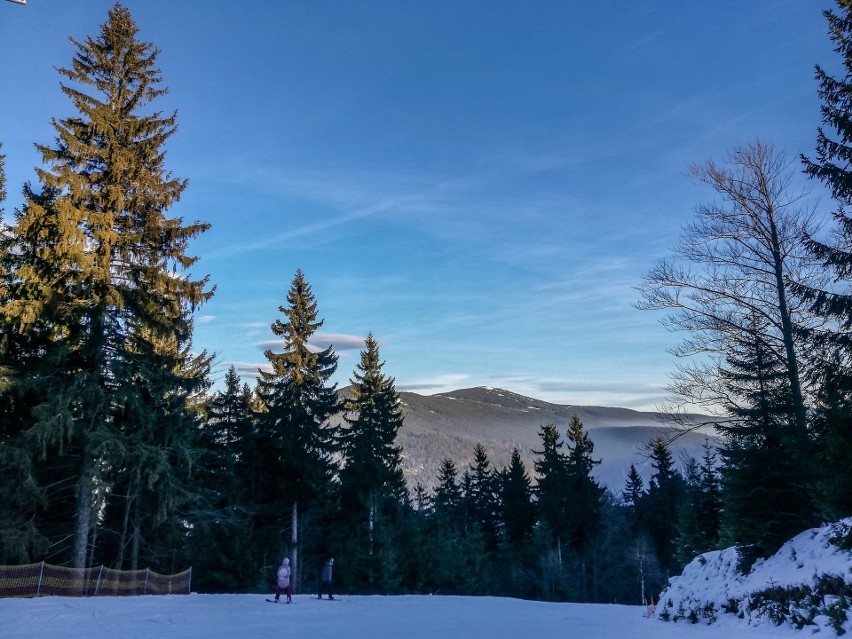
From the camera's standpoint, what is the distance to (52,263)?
19.2 metres

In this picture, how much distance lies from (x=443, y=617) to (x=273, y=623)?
204 inches

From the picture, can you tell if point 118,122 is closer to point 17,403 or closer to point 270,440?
point 17,403

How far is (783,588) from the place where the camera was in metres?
12.4

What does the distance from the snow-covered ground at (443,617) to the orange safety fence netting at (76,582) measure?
1.22 metres

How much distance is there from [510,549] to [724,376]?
50151 millimetres

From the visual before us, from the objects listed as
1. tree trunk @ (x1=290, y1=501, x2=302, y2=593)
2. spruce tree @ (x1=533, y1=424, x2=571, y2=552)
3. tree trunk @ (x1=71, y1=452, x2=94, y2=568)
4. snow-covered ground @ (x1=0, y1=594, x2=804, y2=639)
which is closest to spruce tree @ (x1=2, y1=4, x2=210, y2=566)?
tree trunk @ (x1=71, y1=452, x2=94, y2=568)

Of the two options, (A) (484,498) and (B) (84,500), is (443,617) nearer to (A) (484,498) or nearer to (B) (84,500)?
(B) (84,500)

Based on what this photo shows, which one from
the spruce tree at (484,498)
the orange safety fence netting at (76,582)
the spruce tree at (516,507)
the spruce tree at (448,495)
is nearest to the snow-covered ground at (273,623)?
the orange safety fence netting at (76,582)

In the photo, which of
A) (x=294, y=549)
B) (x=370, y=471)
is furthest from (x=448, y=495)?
(x=294, y=549)

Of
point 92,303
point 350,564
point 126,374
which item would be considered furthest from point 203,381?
point 350,564

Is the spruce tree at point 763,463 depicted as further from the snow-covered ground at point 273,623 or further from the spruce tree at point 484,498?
the spruce tree at point 484,498

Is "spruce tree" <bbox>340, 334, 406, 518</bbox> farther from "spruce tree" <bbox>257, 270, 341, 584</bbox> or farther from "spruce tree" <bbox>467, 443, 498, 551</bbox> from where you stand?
"spruce tree" <bbox>467, 443, 498, 551</bbox>

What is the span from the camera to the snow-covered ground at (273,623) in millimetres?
11234

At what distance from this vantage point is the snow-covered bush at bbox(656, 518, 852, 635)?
1080 cm
